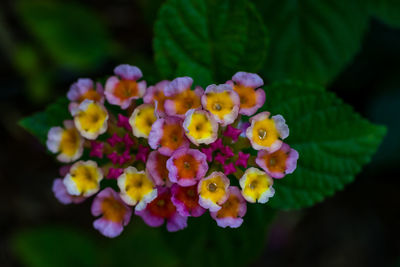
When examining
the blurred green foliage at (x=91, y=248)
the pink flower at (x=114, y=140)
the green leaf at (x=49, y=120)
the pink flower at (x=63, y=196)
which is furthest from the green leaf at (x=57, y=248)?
the pink flower at (x=114, y=140)

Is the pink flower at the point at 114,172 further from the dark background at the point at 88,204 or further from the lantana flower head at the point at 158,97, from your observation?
the dark background at the point at 88,204

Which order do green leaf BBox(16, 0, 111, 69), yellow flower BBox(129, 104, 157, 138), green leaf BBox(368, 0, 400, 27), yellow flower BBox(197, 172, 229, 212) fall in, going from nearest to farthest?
yellow flower BBox(197, 172, 229, 212) → yellow flower BBox(129, 104, 157, 138) → green leaf BBox(368, 0, 400, 27) → green leaf BBox(16, 0, 111, 69)

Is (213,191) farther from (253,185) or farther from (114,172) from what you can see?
(114,172)

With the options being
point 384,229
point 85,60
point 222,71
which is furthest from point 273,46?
point 384,229

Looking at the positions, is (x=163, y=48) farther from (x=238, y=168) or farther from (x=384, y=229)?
(x=384, y=229)

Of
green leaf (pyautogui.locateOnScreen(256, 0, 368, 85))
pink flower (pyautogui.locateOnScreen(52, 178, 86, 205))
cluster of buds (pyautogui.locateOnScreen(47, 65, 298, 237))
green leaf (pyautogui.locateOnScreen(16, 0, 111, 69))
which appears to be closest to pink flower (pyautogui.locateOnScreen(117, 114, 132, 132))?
cluster of buds (pyautogui.locateOnScreen(47, 65, 298, 237))

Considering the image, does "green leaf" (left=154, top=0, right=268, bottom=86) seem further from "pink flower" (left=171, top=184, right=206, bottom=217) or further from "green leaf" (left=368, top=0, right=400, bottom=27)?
"green leaf" (left=368, top=0, right=400, bottom=27)
